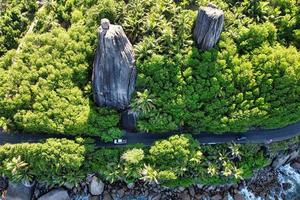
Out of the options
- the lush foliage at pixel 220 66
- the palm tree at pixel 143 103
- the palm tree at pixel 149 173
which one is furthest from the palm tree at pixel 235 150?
the palm tree at pixel 143 103

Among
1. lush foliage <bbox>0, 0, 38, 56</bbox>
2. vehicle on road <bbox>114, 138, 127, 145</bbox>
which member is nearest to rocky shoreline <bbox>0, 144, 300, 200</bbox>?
vehicle on road <bbox>114, 138, 127, 145</bbox>

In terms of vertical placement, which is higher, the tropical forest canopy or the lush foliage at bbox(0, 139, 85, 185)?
the tropical forest canopy

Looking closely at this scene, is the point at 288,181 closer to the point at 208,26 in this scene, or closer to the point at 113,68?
the point at 208,26

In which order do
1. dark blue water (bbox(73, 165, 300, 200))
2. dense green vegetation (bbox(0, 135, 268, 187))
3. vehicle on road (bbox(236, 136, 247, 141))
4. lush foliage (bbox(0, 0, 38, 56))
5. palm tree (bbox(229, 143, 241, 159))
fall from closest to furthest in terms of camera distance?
dense green vegetation (bbox(0, 135, 268, 187))
lush foliage (bbox(0, 0, 38, 56))
palm tree (bbox(229, 143, 241, 159))
vehicle on road (bbox(236, 136, 247, 141))
dark blue water (bbox(73, 165, 300, 200))

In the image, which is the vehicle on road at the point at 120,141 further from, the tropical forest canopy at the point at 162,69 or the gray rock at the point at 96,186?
the gray rock at the point at 96,186

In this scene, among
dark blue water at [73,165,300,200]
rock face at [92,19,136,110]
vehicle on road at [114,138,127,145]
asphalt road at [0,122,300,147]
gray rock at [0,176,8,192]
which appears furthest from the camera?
dark blue water at [73,165,300,200]

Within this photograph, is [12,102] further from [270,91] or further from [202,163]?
[270,91]

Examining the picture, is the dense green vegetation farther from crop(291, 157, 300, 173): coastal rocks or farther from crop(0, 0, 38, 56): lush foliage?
crop(0, 0, 38, 56): lush foliage
